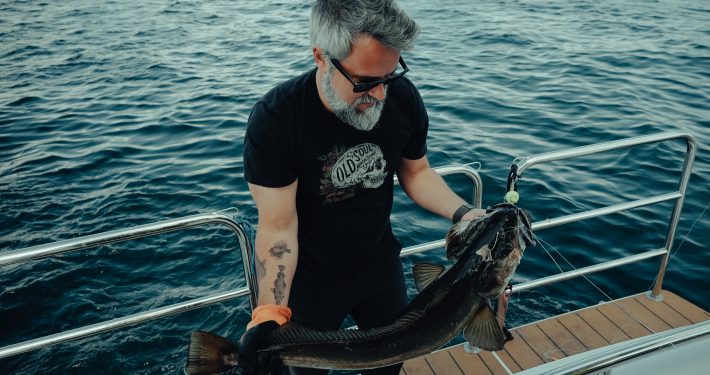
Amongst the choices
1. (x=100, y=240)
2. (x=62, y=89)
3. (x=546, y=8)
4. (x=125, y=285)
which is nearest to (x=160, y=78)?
(x=62, y=89)

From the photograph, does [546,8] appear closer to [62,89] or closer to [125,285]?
[62,89]

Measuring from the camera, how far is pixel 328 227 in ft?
9.26

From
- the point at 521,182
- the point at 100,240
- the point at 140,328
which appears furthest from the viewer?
the point at 521,182

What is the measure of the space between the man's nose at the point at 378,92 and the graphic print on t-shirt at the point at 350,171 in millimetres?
343

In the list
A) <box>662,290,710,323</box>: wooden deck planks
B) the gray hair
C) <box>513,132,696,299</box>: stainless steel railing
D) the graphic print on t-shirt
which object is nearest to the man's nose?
the gray hair

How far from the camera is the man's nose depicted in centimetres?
243

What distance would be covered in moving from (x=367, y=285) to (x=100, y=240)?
4.75 feet

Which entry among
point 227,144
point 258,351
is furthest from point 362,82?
point 227,144

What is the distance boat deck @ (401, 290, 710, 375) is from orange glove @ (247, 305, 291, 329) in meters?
1.75

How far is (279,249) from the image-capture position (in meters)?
2.69

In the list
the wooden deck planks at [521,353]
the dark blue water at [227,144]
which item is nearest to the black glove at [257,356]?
the wooden deck planks at [521,353]

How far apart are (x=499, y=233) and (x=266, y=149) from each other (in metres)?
1.17

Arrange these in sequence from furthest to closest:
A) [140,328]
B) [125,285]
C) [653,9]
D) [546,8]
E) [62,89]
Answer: [546,8], [653,9], [62,89], [125,285], [140,328]

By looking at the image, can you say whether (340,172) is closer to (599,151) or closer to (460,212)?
(460,212)
